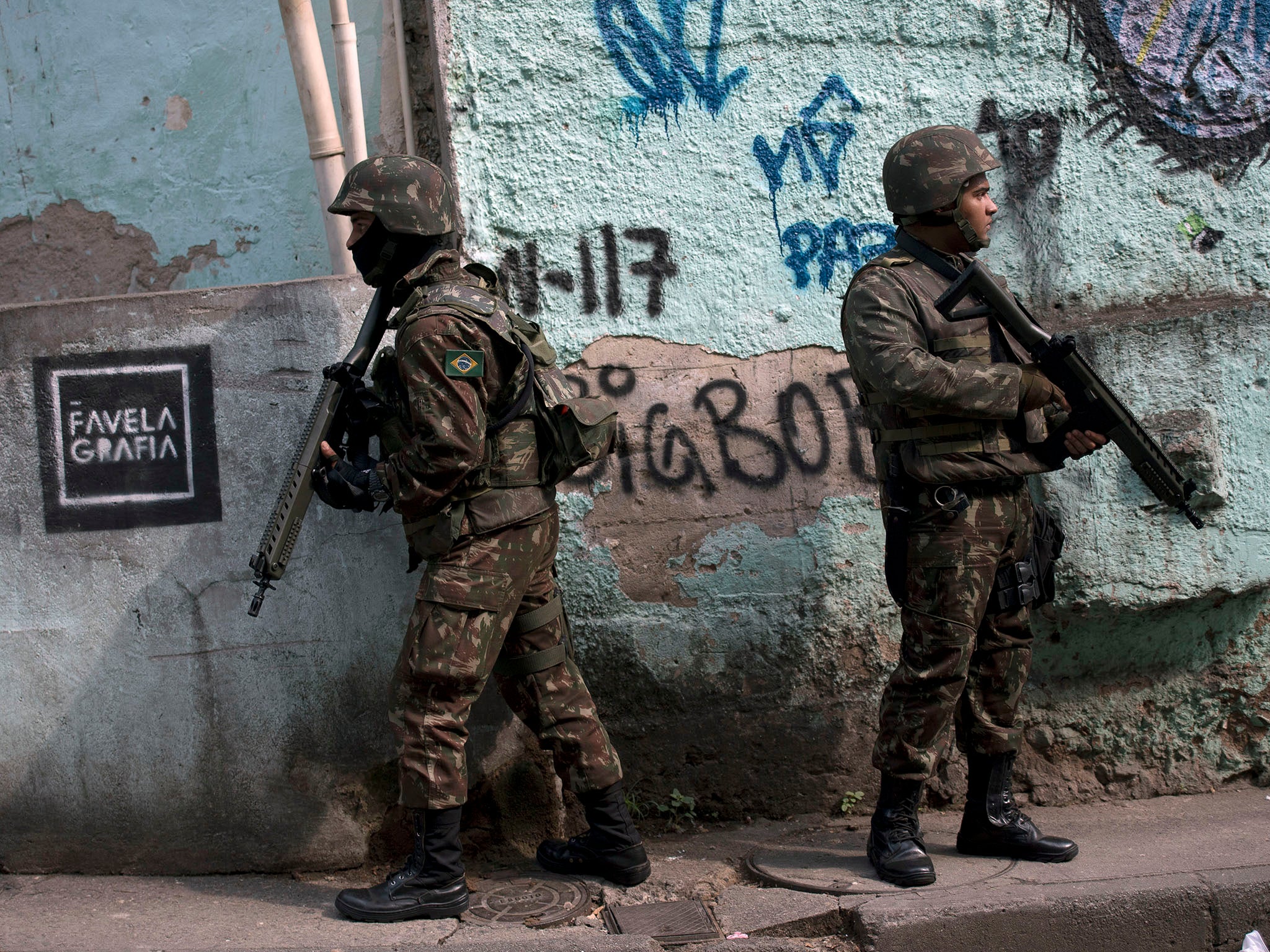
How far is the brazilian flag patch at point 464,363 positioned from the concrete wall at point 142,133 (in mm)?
1944

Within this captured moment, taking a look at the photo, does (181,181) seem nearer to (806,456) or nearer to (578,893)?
(806,456)

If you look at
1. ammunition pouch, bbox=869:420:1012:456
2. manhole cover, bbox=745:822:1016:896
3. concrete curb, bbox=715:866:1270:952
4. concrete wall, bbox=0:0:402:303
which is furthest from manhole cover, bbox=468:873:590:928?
concrete wall, bbox=0:0:402:303

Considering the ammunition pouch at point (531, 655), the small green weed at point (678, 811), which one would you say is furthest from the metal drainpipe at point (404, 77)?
the small green weed at point (678, 811)

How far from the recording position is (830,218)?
3381 mm

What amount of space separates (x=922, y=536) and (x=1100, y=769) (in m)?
1.25

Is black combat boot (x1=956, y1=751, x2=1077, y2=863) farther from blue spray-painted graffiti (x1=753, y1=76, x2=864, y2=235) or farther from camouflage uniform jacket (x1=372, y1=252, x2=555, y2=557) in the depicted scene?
blue spray-painted graffiti (x1=753, y1=76, x2=864, y2=235)

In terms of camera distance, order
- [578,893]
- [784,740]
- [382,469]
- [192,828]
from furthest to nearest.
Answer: [784,740], [192,828], [578,893], [382,469]

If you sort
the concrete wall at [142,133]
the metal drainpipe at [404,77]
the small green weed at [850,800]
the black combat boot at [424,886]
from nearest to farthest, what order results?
the black combat boot at [424,886]
the small green weed at [850,800]
the metal drainpipe at [404,77]
the concrete wall at [142,133]

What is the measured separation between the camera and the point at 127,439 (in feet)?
9.96

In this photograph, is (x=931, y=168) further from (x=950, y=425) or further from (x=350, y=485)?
(x=350, y=485)

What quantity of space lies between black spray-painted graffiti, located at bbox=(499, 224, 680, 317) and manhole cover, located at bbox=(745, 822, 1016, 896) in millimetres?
1595

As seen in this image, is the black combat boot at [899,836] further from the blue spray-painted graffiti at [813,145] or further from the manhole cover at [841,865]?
the blue spray-painted graffiti at [813,145]

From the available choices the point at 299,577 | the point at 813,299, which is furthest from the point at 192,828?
the point at 813,299

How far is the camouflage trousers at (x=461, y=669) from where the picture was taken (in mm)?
2613
